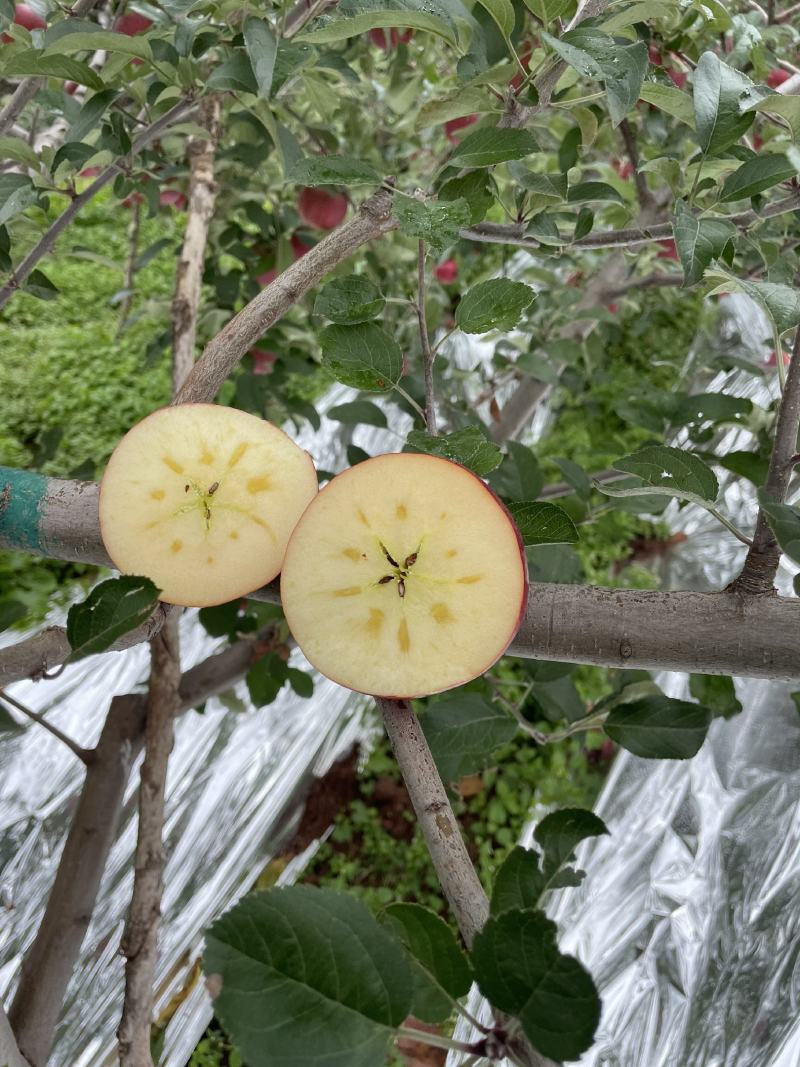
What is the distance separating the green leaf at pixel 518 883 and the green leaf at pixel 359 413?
0.49 meters

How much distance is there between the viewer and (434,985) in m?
0.29

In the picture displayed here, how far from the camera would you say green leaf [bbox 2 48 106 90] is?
0.48m

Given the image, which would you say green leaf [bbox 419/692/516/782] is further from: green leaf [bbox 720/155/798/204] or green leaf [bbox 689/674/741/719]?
green leaf [bbox 720/155/798/204]

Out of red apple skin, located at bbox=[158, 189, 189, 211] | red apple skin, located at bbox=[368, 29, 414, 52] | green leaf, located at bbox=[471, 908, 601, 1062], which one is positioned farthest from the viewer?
red apple skin, located at bbox=[158, 189, 189, 211]

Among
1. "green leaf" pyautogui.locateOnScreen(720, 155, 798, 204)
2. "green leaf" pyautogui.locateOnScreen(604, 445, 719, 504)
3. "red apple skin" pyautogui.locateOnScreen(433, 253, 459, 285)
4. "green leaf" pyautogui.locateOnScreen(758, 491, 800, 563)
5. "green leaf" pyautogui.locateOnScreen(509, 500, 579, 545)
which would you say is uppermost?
"green leaf" pyautogui.locateOnScreen(720, 155, 798, 204)

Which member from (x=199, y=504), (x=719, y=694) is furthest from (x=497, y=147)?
(x=719, y=694)

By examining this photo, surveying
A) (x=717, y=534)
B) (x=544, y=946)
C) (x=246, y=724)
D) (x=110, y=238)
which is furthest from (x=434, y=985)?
(x=110, y=238)

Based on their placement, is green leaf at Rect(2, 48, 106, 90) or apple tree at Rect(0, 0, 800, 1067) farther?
green leaf at Rect(2, 48, 106, 90)

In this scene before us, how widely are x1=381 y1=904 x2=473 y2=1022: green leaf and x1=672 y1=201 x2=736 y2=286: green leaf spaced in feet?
0.97

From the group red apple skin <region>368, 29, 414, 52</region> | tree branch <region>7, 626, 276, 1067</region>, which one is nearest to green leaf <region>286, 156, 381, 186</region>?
tree branch <region>7, 626, 276, 1067</region>

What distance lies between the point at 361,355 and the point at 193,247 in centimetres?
49

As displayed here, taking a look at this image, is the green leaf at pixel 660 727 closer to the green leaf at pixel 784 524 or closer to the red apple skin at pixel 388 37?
the green leaf at pixel 784 524

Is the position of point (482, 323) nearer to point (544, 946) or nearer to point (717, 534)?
point (544, 946)

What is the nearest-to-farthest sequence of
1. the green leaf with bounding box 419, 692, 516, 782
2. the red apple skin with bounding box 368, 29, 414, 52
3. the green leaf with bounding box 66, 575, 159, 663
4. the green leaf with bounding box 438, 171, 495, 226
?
the green leaf with bounding box 66, 575, 159, 663
the green leaf with bounding box 438, 171, 495, 226
the green leaf with bounding box 419, 692, 516, 782
the red apple skin with bounding box 368, 29, 414, 52
